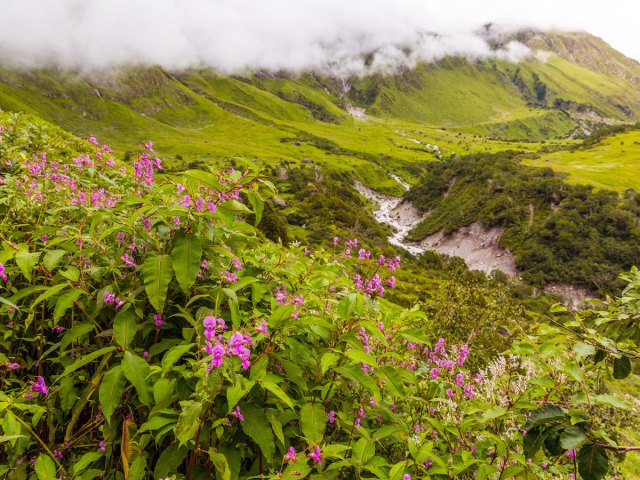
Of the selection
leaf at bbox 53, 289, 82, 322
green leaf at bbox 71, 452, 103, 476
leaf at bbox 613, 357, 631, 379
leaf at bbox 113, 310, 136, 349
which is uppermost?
leaf at bbox 613, 357, 631, 379

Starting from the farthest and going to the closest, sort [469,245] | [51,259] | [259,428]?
[469,245] → [51,259] → [259,428]

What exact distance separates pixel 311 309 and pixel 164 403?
1.73 m

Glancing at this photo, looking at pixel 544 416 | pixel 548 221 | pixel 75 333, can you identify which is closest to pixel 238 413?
pixel 75 333

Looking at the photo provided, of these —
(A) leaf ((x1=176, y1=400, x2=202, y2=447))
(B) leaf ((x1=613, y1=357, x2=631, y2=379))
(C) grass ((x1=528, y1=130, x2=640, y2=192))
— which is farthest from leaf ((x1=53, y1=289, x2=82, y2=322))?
(C) grass ((x1=528, y1=130, x2=640, y2=192))

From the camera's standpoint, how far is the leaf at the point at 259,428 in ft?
9.90

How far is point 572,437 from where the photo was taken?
2672mm

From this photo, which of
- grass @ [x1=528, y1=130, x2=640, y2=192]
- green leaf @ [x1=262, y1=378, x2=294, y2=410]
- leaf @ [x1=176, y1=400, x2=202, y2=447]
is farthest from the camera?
grass @ [x1=528, y1=130, x2=640, y2=192]

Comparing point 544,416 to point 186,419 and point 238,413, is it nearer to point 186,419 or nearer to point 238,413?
point 238,413

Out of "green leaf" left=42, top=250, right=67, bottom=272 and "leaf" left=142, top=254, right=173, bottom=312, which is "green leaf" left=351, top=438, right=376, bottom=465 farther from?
"green leaf" left=42, top=250, right=67, bottom=272

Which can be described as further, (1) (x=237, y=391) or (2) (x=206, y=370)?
(1) (x=237, y=391)

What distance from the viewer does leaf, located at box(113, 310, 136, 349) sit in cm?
328

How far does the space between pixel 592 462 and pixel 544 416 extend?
39 cm

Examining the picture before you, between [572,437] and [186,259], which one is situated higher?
[186,259]

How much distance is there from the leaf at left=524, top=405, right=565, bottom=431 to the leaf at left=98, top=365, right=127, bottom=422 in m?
3.23
